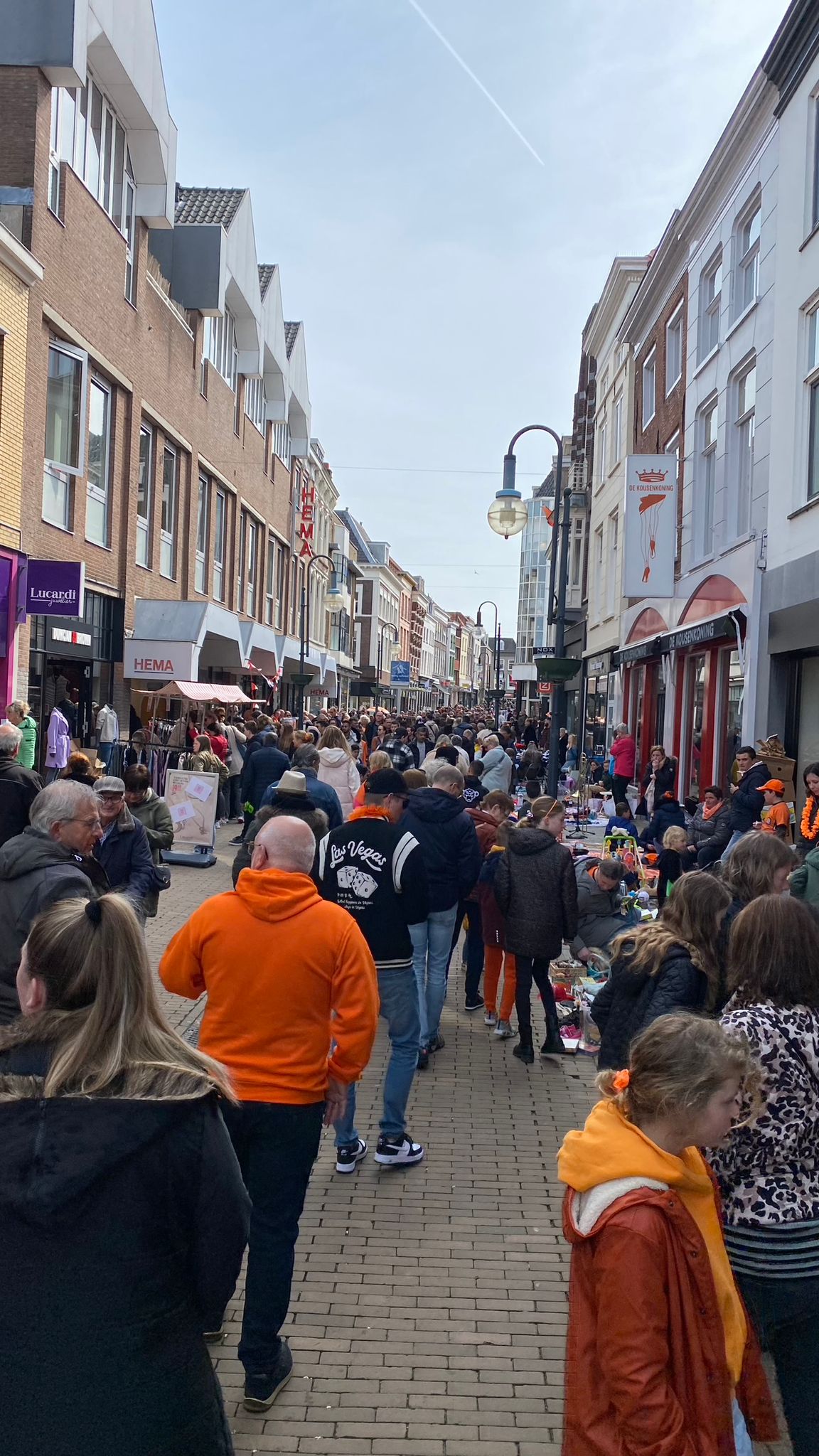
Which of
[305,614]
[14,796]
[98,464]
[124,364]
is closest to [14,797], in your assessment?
[14,796]

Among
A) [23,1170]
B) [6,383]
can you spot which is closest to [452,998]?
[23,1170]

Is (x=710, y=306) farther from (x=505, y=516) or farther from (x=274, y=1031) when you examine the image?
(x=274, y=1031)

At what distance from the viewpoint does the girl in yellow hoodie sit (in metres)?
2.14

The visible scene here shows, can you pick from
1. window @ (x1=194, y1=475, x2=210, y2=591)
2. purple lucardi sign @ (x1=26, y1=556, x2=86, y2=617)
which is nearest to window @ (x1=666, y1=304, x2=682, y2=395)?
window @ (x1=194, y1=475, x2=210, y2=591)

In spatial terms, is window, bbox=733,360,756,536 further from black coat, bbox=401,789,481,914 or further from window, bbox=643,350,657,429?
black coat, bbox=401,789,481,914

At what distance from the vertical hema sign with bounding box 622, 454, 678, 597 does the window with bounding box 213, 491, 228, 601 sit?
1408 cm

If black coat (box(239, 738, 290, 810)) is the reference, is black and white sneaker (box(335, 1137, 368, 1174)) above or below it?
below

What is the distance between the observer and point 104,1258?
1.88 meters

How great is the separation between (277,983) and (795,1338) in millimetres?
1729

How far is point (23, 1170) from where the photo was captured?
1.86 metres

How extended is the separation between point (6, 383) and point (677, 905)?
14.8 meters

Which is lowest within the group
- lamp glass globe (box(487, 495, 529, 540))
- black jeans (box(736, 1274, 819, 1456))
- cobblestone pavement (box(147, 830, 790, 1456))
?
cobblestone pavement (box(147, 830, 790, 1456))

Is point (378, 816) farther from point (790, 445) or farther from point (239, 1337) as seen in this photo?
point (790, 445)

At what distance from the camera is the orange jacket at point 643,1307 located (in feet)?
7.02
